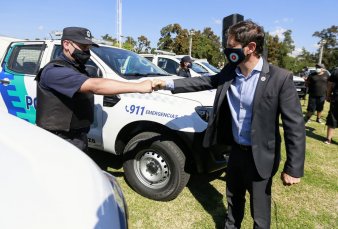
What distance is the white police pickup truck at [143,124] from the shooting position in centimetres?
333

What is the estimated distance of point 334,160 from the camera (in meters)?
5.88

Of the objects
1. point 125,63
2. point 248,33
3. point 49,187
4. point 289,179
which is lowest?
point 289,179

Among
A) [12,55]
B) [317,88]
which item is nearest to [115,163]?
[12,55]

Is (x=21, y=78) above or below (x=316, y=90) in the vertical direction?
above

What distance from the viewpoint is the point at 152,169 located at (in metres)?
3.70

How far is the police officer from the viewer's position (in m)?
2.49

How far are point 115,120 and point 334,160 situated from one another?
436cm

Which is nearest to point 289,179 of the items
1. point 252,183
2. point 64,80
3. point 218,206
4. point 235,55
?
point 252,183

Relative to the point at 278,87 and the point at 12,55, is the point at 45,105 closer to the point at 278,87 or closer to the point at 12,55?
the point at 278,87

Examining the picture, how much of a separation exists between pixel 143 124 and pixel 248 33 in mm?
1671

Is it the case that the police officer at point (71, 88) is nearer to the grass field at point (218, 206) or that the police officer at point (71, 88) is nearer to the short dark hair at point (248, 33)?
the short dark hair at point (248, 33)

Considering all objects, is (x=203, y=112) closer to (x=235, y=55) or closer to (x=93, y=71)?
(x=235, y=55)

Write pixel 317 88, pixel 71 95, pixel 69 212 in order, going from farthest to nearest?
pixel 317 88 < pixel 71 95 < pixel 69 212

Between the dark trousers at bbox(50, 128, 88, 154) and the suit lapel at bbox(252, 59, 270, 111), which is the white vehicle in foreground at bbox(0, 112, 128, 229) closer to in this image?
the dark trousers at bbox(50, 128, 88, 154)
